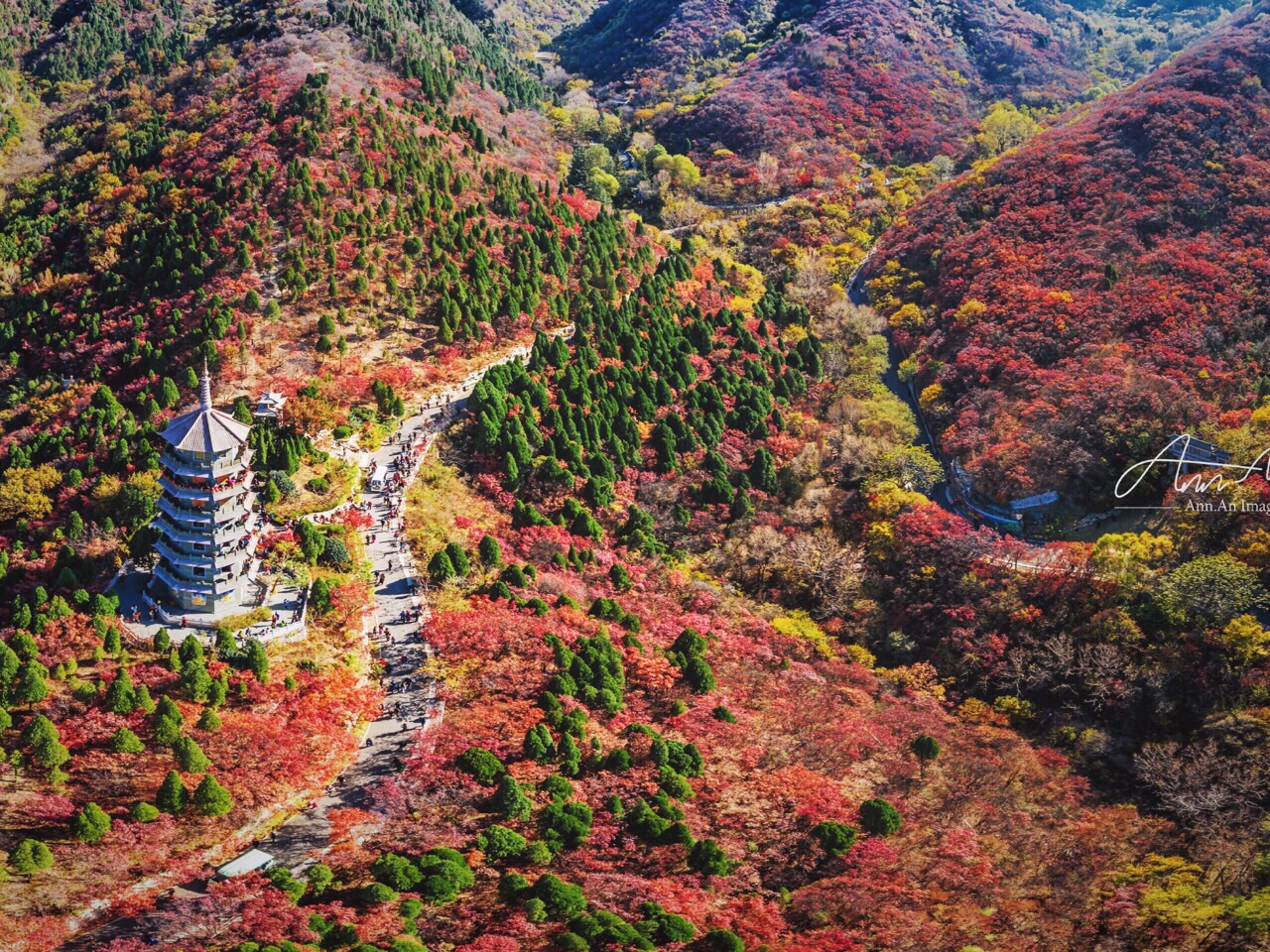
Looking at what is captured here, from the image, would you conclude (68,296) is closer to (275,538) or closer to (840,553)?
(275,538)

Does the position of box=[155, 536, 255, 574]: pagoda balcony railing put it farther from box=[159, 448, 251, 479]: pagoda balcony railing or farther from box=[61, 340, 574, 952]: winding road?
box=[61, 340, 574, 952]: winding road

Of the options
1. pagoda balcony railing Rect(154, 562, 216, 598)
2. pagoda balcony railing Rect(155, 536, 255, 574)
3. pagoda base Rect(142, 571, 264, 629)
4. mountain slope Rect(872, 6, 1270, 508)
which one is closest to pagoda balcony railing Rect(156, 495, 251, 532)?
pagoda balcony railing Rect(155, 536, 255, 574)

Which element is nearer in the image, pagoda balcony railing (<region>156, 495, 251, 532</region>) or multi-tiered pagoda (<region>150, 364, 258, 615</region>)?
multi-tiered pagoda (<region>150, 364, 258, 615</region>)

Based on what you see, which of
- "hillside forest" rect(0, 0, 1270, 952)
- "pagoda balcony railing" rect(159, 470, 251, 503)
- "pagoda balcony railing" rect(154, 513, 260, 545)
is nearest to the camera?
"hillside forest" rect(0, 0, 1270, 952)

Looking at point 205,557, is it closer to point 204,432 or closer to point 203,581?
point 203,581

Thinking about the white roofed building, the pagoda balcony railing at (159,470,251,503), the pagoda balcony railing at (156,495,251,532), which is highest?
the white roofed building

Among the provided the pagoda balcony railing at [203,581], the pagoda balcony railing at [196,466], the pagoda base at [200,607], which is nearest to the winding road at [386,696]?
the pagoda base at [200,607]

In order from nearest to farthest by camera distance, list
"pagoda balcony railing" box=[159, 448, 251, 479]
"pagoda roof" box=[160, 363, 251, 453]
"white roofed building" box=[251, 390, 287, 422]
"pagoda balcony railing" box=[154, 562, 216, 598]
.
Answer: "pagoda roof" box=[160, 363, 251, 453]
"pagoda balcony railing" box=[159, 448, 251, 479]
"pagoda balcony railing" box=[154, 562, 216, 598]
"white roofed building" box=[251, 390, 287, 422]

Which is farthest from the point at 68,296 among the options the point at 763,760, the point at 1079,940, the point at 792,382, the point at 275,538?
the point at 1079,940
